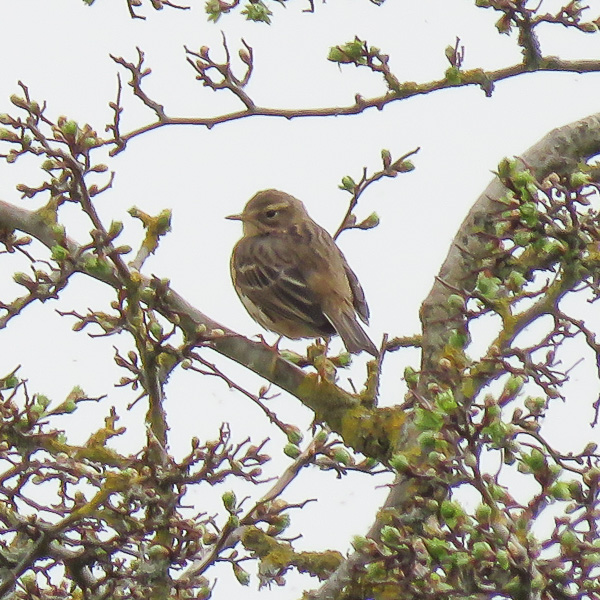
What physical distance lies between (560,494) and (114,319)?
2437mm

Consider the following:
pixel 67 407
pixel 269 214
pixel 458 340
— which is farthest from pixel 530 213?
pixel 269 214

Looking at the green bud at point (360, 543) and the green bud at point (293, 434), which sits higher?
the green bud at point (293, 434)

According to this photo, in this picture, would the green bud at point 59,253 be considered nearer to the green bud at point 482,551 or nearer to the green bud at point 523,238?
the green bud at point 523,238

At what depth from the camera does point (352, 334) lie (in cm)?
894

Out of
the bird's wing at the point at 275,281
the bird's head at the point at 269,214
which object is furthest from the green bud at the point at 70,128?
the bird's head at the point at 269,214

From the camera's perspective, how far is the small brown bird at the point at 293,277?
945cm

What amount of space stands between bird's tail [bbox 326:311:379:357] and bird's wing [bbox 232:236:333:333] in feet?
0.42

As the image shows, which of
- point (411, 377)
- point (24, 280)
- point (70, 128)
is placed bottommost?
point (411, 377)

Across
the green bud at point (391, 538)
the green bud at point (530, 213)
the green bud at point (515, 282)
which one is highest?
the green bud at point (530, 213)

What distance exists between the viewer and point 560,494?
454 cm

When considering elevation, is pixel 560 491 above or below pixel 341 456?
below

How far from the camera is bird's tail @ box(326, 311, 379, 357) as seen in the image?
8.62 m

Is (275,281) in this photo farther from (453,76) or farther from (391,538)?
(391,538)

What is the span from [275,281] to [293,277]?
139 millimetres
